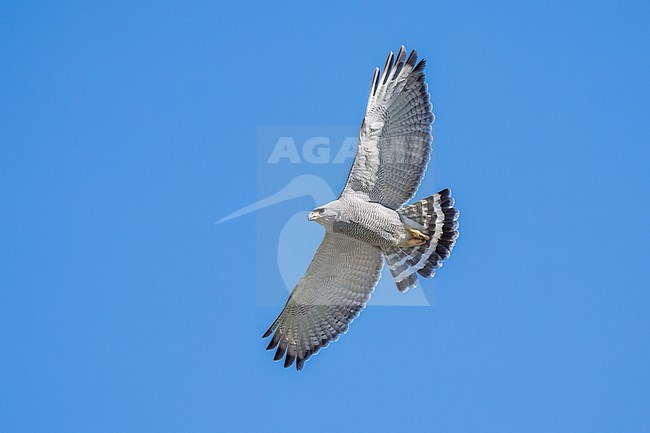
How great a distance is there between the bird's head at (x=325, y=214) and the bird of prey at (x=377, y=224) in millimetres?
12

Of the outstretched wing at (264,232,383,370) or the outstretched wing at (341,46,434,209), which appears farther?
the outstretched wing at (264,232,383,370)

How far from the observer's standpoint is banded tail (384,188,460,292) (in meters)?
12.6

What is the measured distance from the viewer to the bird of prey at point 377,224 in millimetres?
12242

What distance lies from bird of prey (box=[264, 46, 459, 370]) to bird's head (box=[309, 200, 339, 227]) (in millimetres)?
12

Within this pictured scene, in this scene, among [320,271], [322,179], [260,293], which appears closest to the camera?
[320,271]

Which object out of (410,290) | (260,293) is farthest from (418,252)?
(260,293)

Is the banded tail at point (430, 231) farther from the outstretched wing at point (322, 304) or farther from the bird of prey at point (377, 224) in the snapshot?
the outstretched wing at point (322, 304)

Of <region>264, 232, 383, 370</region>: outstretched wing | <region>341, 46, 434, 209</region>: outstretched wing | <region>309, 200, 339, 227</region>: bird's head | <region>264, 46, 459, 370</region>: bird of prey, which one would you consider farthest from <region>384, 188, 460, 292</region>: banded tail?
<region>309, 200, 339, 227</region>: bird's head

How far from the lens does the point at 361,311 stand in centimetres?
1327

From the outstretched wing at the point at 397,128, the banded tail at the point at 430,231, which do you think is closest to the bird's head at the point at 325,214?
the outstretched wing at the point at 397,128

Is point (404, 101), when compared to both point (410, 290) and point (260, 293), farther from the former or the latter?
point (260, 293)

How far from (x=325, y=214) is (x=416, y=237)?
3.83ft

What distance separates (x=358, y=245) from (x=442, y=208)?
1131 mm

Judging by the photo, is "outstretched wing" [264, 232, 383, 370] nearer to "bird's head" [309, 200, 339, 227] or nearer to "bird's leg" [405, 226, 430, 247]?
"bird's leg" [405, 226, 430, 247]
